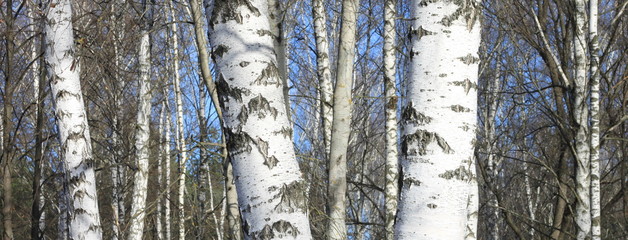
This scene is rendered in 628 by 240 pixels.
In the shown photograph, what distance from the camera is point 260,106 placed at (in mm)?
2264

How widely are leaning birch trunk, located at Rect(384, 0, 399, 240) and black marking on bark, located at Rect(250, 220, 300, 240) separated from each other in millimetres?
4048

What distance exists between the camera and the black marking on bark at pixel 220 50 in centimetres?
232

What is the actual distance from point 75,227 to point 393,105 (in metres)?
3.14

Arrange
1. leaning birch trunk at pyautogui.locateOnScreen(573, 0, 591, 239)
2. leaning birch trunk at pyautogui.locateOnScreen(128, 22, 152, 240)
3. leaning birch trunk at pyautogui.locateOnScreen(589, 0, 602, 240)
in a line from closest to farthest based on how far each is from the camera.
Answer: leaning birch trunk at pyautogui.locateOnScreen(589, 0, 602, 240) < leaning birch trunk at pyautogui.locateOnScreen(573, 0, 591, 239) < leaning birch trunk at pyautogui.locateOnScreen(128, 22, 152, 240)

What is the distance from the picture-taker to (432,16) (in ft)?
7.18

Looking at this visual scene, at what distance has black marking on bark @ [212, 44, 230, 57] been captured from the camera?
2.32 meters

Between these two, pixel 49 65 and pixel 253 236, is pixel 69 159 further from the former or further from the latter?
pixel 253 236

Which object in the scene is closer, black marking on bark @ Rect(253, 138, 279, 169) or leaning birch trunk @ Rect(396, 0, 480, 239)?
leaning birch trunk @ Rect(396, 0, 480, 239)

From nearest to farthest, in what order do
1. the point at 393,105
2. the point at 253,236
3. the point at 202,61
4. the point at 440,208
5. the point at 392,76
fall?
the point at 440,208 < the point at 253,236 < the point at 202,61 < the point at 393,105 < the point at 392,76

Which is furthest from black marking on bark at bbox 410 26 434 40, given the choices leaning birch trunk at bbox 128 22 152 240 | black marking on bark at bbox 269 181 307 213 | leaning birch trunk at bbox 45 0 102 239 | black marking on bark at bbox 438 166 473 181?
leaning birch trunk at bbox 128 22 152 240

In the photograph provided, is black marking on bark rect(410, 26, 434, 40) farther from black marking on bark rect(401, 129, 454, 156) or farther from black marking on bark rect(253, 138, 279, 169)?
black marking on bark rect(253, 138, 279, 169)

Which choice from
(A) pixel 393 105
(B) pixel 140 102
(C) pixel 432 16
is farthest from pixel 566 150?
(C) pixel 432 16

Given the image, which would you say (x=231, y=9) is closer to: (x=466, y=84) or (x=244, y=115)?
(x=244, y=115)

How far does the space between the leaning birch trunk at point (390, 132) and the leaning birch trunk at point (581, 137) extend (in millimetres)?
1867
